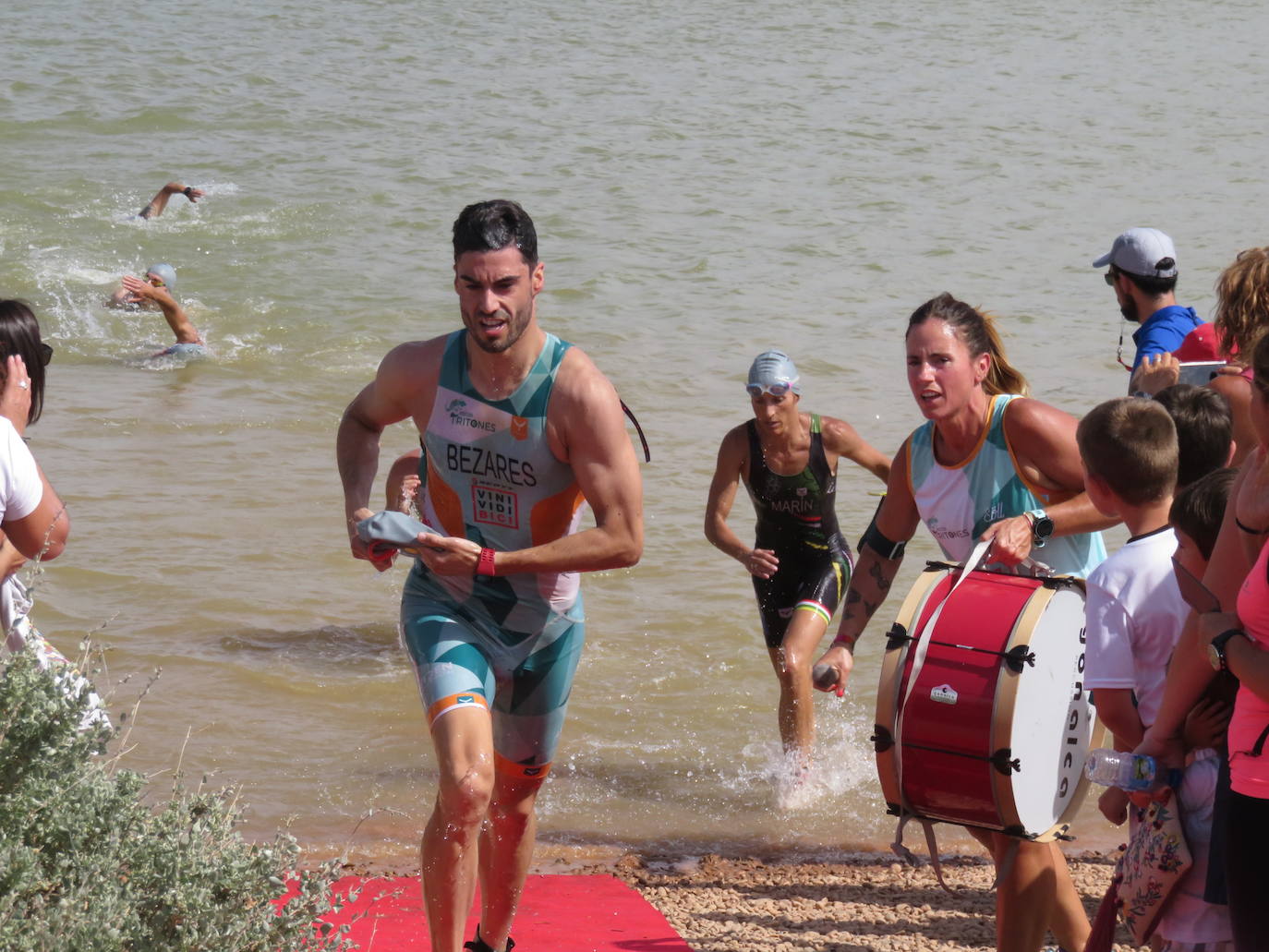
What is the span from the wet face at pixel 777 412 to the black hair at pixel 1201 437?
2.93 m

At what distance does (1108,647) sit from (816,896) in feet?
7.54

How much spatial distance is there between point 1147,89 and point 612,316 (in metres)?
16.0

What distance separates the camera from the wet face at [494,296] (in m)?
4.33

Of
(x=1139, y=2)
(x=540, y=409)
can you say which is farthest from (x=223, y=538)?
(x=1139, y=2)

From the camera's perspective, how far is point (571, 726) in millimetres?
7453

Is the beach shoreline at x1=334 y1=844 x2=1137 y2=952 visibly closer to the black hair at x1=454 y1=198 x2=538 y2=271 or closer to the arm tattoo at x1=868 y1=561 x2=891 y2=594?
the arm tattoo at x1=868 y1=561 x2=891 y2=594

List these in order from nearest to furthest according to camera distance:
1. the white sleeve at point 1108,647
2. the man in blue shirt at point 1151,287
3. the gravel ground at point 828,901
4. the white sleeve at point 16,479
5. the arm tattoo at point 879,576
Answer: the white sleeve at point 1108,647
the white sleeve at point 16,479
the arm tattoo at point 879,576
the gravel ground at point 828,901
the man in blue shirt at point 1151,287

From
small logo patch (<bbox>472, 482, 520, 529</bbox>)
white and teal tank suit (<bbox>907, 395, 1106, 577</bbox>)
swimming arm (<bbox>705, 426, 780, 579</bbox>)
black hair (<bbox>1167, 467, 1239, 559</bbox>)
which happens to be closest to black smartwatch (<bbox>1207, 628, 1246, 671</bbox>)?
black hair (<bbox>1167, 467, 1239, 559</bbox>)

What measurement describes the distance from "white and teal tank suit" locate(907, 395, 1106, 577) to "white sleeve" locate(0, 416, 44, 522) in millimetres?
2521

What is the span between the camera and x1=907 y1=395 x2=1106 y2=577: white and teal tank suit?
4.61m

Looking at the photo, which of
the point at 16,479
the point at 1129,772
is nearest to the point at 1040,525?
the point at 1129,772

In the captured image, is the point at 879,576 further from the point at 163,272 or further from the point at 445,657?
the point at 163,272

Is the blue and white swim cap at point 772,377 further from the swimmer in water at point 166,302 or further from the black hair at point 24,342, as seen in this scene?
the swimmer in water at point 166,302

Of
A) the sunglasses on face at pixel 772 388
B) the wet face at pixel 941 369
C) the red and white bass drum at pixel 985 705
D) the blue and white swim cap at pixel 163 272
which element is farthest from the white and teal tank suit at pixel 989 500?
the blue and white swim cap at pixel 163 272
